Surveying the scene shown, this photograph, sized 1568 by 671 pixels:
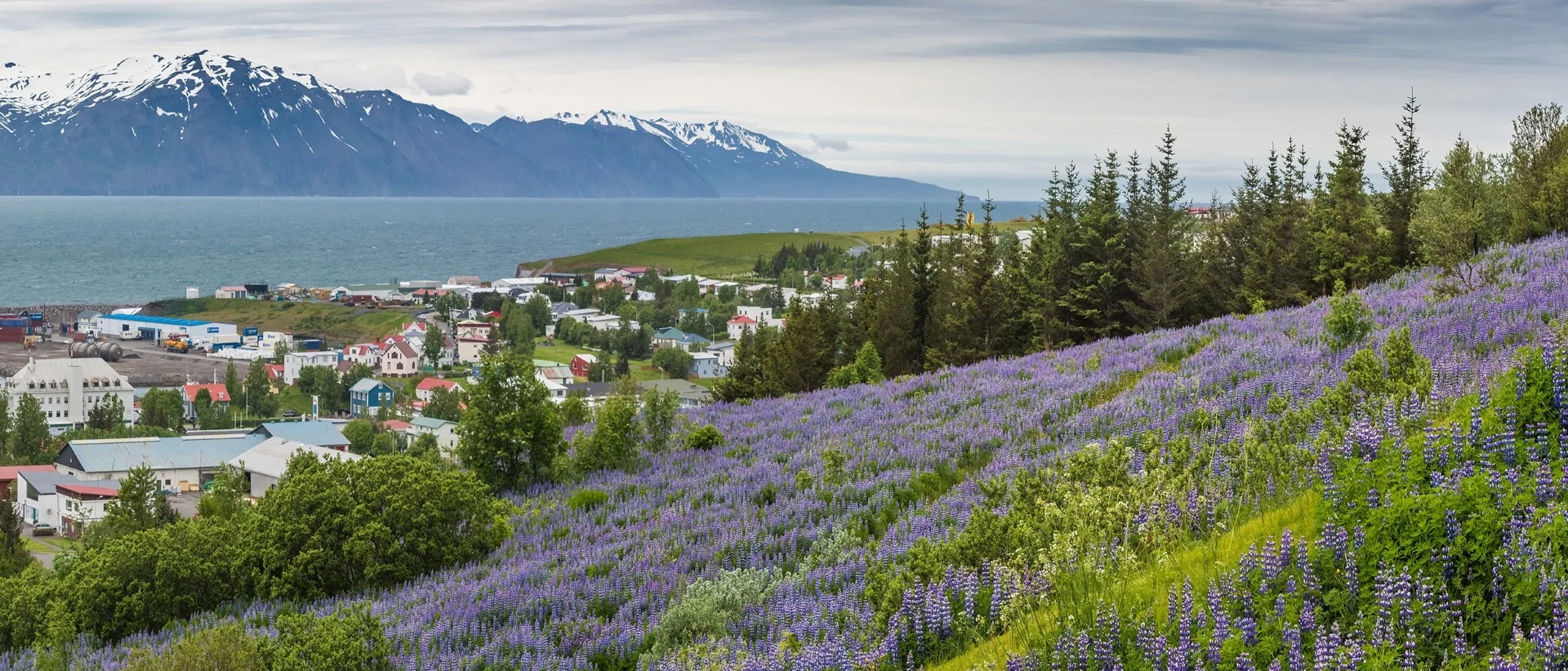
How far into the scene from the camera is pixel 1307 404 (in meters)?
16.5

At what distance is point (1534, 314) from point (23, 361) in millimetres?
175179

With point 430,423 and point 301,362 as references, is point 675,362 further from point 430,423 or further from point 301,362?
point 301,362

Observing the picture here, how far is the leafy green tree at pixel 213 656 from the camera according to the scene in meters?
13.9

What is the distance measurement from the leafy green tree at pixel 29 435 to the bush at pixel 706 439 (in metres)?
99.7

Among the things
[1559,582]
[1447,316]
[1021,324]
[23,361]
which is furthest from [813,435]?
[23,361]

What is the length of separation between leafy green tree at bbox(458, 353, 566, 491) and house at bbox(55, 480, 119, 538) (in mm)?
60397

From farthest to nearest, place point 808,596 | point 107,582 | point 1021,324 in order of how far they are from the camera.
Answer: point 1021,324, point 107,582, point 808,596

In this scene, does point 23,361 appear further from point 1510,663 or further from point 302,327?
point 1510,663

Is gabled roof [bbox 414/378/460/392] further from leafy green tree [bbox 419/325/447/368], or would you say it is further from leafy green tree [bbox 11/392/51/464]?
leafy green tree [bbox 11/392/51/464]

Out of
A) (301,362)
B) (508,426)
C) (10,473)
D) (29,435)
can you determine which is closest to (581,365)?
(301,362)

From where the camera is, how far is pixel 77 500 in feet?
253

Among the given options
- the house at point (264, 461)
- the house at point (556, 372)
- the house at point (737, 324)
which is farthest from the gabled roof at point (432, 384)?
the house at point (737, 324)

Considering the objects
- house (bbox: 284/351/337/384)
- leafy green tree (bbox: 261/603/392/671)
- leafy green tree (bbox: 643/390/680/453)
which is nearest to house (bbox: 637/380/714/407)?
house (bbox: 284/351/337/384)

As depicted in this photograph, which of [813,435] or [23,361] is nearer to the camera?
[813,435]
